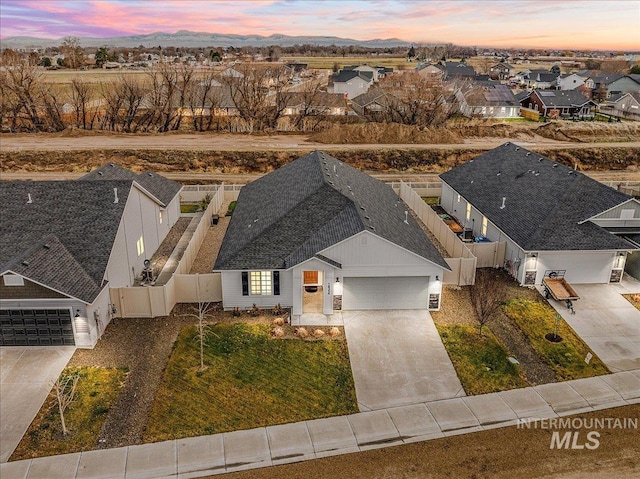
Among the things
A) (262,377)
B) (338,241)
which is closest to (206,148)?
(338,241)

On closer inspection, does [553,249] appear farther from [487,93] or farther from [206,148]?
[487,93]

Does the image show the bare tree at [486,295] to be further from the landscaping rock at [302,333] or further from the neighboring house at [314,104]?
the neighboring house at [314,104]

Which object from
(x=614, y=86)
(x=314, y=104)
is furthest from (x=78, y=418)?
(x=614, y=86)

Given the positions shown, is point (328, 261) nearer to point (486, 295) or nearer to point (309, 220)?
point (309, 220)

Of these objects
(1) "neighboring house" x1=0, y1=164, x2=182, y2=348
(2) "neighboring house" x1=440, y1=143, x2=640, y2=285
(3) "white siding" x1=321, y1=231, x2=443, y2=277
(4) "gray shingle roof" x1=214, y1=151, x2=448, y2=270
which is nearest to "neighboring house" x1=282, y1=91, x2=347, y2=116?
(4) "gray shingle roof" x1=214, y1=151, x2=448, y2=270

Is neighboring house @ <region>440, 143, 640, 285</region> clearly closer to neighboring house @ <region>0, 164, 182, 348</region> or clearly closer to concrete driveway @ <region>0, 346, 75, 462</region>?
neighboring house @ <region>0, 164, 182, 348</region>
